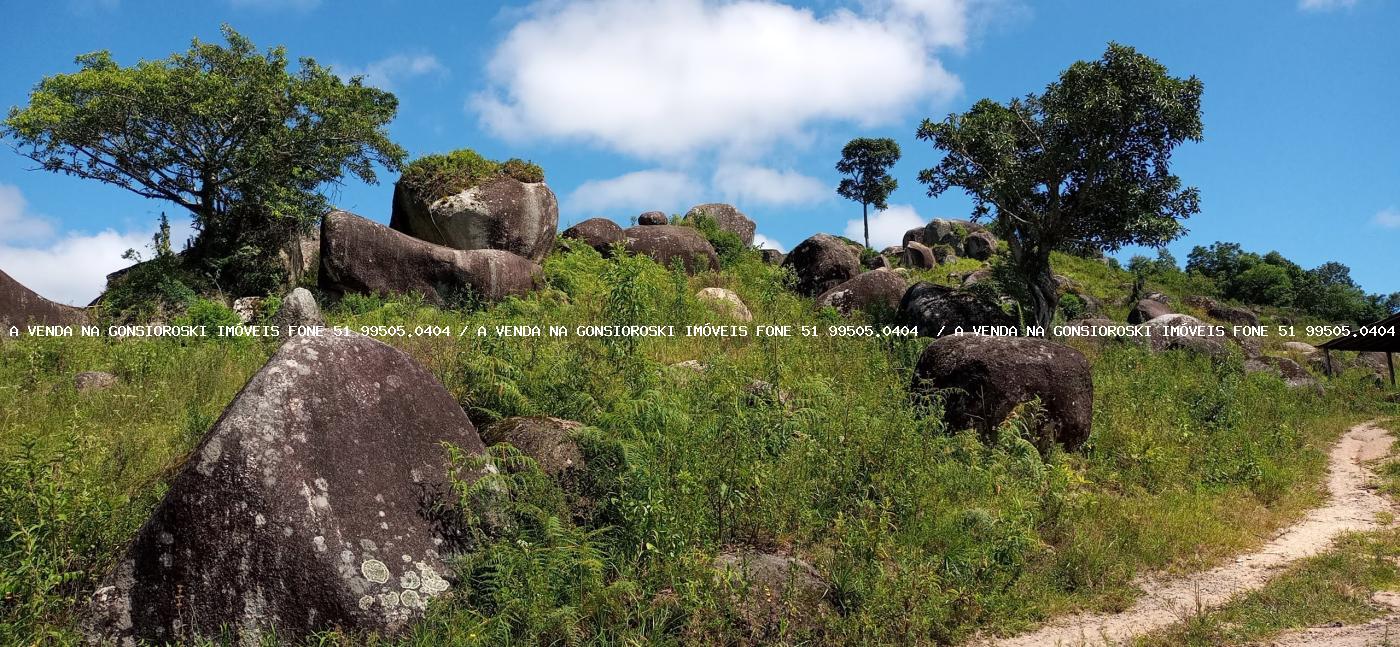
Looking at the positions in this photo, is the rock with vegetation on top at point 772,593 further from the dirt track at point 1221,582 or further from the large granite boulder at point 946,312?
the large granite boulder at point 946,312

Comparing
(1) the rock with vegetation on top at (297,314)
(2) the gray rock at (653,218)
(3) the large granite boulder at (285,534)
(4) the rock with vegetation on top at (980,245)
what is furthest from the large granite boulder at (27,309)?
(4) the rock with vegetation on top at (980,245)

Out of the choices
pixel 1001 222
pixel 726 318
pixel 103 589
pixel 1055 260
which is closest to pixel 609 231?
pixel 726 318

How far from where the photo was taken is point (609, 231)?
86.2 feet

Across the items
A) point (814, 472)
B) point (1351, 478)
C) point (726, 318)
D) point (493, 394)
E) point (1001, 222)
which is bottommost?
point (1351, 478)

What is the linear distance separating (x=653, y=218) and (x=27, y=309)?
20325 mm

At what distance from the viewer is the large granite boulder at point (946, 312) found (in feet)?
70.0

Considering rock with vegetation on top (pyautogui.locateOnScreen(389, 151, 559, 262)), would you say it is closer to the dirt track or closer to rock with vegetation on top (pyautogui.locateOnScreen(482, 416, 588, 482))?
rock with vegetation on top (pyautogui.locateOnScreen(482, 416, 588, 482))

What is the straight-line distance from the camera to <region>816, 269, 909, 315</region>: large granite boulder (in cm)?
2316

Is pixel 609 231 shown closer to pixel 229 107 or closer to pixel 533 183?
pixel 533 183

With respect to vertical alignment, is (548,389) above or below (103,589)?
above

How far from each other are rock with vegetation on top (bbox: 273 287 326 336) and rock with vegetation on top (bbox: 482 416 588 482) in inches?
338

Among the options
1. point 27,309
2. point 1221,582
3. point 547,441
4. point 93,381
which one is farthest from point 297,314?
point 1221,582

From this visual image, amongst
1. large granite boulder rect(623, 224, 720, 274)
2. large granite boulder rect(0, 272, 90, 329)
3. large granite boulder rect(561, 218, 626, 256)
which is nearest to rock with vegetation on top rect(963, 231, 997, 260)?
large granite boulder rect(623, 224, 720, 274)

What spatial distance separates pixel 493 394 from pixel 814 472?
3.65m
